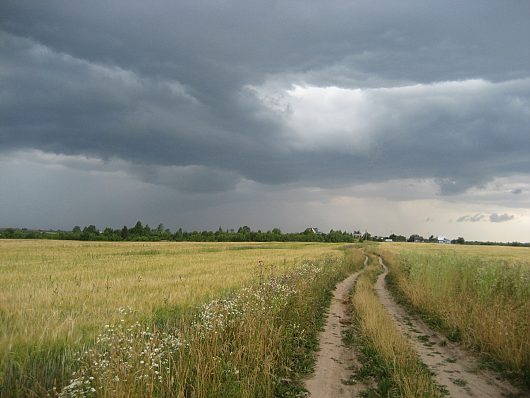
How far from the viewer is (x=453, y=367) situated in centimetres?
843

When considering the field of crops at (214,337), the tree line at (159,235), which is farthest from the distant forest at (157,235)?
the field of crops at (214,337)

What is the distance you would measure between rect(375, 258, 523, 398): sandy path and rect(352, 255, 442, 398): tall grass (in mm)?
503

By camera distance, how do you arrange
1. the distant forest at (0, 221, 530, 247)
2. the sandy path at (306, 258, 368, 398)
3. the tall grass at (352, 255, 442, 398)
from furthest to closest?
the distant forest at (0, 221, 530, 247), the sandy path at (306, 258, 368, 398), the tall grass at (352, 255, 442, 398)

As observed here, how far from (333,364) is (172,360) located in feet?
13.5

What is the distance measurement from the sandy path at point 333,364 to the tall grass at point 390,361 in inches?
16.7

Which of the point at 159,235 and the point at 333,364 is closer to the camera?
the point at 333,364

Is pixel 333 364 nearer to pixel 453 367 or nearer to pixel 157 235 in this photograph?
pixel 453 367

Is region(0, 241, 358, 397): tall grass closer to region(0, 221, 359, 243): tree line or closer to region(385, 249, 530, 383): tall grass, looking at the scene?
region(385, 249, 530, 383): tall grass

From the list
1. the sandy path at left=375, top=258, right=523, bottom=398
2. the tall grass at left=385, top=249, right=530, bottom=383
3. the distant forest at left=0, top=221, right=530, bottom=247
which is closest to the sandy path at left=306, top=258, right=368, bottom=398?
the sandy path at left=375, top=258, right=523, bottom=398

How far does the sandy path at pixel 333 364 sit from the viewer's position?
6676mm

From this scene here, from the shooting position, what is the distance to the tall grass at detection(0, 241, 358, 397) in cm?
474

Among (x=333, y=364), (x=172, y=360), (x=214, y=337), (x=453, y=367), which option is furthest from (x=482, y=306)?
(x=172, y=360)

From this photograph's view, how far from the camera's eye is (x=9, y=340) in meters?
5.86

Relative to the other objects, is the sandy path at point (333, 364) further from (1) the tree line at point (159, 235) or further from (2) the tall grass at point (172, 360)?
(1) the tree line at point (159, 235)
